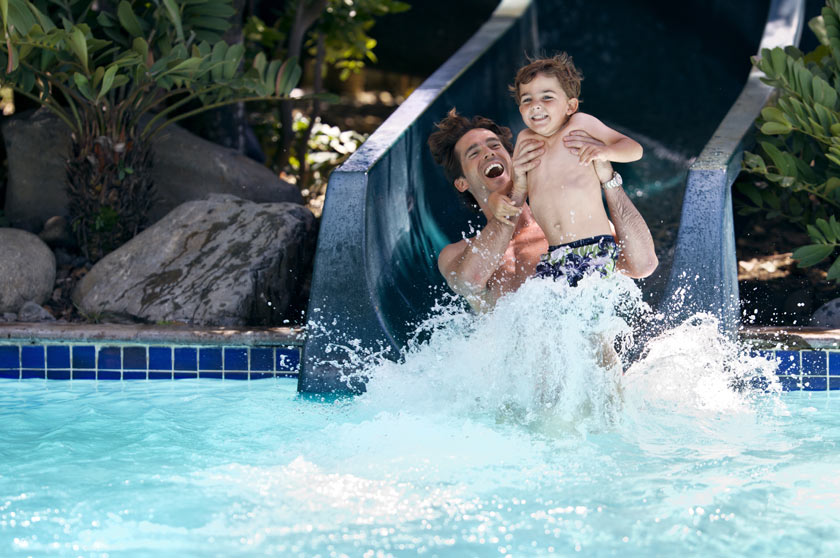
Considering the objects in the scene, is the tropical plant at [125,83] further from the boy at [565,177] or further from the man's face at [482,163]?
the boy at [565,177]

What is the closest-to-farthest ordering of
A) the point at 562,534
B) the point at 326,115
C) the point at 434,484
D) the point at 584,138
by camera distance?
1. the point at 562,534
2. the point at 434,484
3. the point at 584,138
4. the point at 326,115

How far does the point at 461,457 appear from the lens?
124 inches

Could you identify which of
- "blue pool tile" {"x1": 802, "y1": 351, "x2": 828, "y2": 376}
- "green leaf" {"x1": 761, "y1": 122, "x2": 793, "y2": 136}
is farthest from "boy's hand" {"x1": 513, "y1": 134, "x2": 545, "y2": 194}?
"green leaf" {"x1": 761, "y1": 122, "x2": 793, "y2": 136}

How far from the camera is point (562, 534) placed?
251cm

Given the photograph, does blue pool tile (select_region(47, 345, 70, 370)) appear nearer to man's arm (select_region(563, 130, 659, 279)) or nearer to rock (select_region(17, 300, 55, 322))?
rock (select_region(17, 300, 55, 322))

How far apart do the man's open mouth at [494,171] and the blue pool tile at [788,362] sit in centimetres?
140

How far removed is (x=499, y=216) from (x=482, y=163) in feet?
1.91

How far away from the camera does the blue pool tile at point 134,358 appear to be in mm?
4379

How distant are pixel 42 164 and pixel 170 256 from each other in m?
1.61

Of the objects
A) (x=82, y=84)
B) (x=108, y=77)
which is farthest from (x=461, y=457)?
(x=82, y=84)

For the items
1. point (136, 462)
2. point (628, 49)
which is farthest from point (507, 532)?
point (628, 49)

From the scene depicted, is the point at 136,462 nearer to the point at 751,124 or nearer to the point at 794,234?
the point at 751,124

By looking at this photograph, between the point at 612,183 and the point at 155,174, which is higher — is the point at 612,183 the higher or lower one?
the lower one

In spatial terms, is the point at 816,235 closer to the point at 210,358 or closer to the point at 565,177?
the point at 565,177
